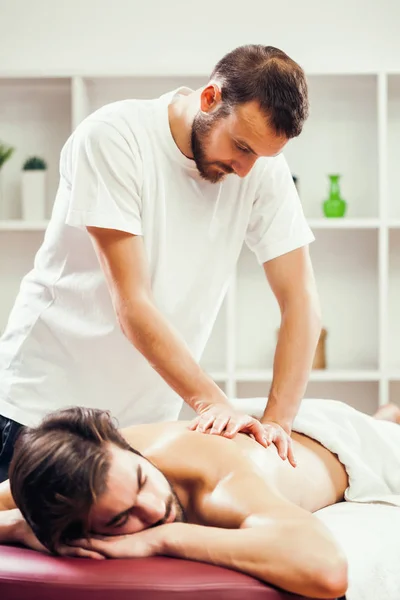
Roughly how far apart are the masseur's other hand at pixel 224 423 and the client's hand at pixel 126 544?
1.07 feet

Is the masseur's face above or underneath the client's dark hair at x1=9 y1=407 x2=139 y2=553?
above

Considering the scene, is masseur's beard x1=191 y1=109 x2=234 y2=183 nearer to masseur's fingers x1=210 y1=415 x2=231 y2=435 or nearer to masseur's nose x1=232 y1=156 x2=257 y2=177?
masseur's nose x1=232 y1=156 x2=257 y2=177

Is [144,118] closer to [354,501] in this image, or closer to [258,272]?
[354,501]

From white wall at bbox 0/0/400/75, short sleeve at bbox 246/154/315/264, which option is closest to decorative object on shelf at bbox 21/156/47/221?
white wall at bbox 0/0/400/75

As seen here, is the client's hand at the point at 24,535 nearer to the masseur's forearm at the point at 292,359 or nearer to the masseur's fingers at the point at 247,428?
the masseur's fingers at the point at 247,428

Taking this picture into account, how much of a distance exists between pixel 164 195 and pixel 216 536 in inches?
33.2

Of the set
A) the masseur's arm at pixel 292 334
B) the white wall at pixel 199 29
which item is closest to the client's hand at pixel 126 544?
the masseur's arm at pixel 292 334

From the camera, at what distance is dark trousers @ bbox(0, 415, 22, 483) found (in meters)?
2.05

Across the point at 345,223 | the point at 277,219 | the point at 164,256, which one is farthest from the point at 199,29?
the point at 164,256

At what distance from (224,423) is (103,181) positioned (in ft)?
1.86

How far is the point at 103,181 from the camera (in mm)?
1921

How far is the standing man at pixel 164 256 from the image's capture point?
1840 millimetres

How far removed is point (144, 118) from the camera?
6.61 ft

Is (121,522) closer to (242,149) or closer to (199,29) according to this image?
(242,149)
